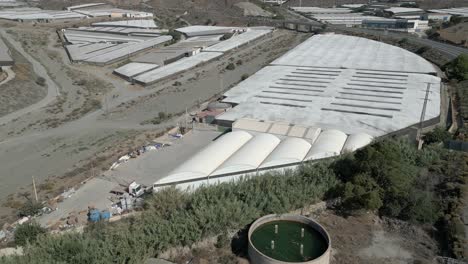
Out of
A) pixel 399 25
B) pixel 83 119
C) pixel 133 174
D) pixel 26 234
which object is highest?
pixel 399 25

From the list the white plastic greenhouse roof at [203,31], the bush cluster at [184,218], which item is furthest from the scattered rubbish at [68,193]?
the white plastic greenhouse roof at [203,31]

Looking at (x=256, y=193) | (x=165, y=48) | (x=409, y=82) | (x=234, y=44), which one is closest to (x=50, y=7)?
(x=165, y=48)

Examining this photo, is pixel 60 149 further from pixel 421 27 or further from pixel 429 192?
pixel 421 27

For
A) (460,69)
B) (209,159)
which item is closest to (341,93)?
(460,69)

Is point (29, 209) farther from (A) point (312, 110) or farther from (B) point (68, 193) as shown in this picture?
(A) point (312, 110)

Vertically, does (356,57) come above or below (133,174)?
above

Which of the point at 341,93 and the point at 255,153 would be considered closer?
the point at 255,153
